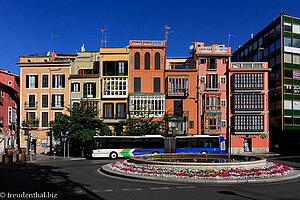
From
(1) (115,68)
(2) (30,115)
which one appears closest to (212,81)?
(1) (115,68)

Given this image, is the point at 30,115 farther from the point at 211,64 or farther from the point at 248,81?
the point at 248,81

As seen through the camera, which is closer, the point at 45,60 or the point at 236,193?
the point at 236,193

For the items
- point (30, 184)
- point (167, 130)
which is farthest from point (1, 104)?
point (30, 184)

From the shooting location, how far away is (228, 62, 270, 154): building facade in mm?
49938

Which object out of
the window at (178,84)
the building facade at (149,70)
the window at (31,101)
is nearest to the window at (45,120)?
the window at (31,101)

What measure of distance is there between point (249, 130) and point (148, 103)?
58.5ft

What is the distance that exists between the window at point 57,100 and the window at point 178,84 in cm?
1869

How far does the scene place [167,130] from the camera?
4475cm

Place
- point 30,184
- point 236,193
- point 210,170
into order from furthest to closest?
point 210,170 → point 30,184 → point 236,193

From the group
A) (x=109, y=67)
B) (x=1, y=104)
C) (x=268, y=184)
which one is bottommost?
(x=268, y=184)

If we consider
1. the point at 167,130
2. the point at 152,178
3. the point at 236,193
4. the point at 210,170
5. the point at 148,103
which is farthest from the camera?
the point at 148,103

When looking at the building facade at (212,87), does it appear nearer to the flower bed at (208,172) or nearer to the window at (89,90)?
the window at (89,90)

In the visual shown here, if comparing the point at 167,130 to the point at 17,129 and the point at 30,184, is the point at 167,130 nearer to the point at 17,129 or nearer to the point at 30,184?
the point at 17,129

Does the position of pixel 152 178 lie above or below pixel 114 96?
below
